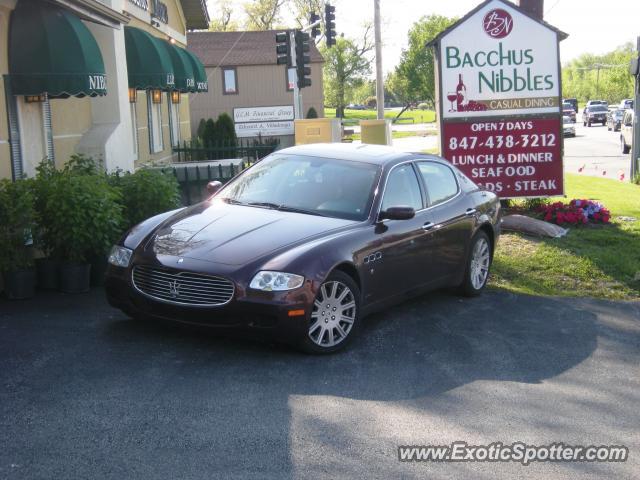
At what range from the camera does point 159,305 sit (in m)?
6.71

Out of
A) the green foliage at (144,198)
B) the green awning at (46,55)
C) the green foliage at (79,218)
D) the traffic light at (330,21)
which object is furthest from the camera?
the traffic light at (330,21)

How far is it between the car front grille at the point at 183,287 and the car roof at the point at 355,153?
221 cm

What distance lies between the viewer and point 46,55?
398 inches

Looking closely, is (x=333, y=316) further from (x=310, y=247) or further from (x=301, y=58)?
(x=301, y=58)

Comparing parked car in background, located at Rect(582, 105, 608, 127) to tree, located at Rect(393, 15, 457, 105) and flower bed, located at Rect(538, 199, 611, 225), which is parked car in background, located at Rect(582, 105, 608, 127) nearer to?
tree, located at Rect(393, 15, 457, 105)

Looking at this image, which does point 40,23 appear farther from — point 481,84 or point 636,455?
point 636,455

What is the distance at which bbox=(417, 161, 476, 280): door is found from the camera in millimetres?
8320

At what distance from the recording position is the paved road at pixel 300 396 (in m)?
4.72

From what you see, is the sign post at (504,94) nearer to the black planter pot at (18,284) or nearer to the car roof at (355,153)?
the car roof at (355,153)

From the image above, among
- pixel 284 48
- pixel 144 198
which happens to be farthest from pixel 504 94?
pixel 284 48
